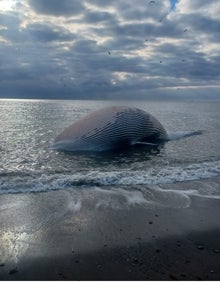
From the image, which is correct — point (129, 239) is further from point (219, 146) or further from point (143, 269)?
point (219, 146)

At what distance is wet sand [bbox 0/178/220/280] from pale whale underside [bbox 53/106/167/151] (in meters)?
8.34

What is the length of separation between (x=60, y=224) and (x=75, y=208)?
1110mm

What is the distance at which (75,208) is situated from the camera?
881 centimetres

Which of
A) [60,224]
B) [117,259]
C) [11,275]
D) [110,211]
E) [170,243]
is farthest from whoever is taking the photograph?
[110,211]

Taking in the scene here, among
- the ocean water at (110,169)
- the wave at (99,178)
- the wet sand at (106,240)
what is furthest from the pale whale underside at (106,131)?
the wet sand at (106,240)

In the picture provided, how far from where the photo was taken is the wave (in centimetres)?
1093

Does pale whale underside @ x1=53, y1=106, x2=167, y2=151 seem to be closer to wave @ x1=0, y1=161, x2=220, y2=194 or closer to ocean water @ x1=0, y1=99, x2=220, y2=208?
ocean water @ x1=0, y1=99, x2=220, y2=208

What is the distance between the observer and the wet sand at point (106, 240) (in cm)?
572

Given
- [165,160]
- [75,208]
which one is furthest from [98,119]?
[75,208]

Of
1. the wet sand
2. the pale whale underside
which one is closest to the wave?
the wet sand

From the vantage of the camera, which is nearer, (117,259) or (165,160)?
(117,259)

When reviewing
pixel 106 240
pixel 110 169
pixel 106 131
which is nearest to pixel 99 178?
pixel 110 169

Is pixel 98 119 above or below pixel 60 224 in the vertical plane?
above

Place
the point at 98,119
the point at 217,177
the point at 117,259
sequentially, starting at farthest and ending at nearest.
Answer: the point at 98,119
the point at 217,177
the point at 117,259
